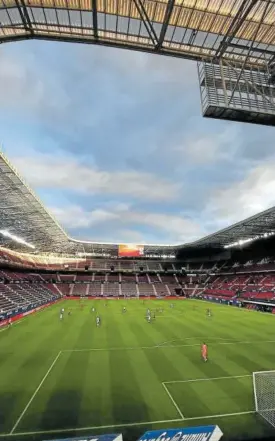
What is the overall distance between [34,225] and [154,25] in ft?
152

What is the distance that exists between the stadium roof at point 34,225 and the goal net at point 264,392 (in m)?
24.8

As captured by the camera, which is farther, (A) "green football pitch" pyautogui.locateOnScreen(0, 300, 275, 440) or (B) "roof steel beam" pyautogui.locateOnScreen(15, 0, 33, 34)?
(A) "green football pitch" pyautogui.locateOnScreen(0, 300, 275, 440)

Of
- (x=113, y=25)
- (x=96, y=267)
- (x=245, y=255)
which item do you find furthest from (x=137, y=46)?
(x=96, y=267)

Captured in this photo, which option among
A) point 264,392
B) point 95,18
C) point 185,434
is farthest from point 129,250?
point 185,434

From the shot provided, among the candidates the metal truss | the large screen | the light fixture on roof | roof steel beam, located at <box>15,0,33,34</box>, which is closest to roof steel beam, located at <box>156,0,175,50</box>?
roof steel beam, located at <box>15,0,33,34</box>

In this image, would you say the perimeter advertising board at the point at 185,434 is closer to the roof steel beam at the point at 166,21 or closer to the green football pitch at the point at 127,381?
the green football pitch at the point at 127,381

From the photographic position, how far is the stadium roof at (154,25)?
1120 cm

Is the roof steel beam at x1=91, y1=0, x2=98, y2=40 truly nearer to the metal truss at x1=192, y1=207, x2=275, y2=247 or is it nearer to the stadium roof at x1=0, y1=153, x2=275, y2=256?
the stadium roof at x1=0, y1=153, x2=275, y2=256

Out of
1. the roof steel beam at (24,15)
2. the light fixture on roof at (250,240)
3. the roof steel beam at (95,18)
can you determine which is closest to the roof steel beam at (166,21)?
the roof steel beam at (95,18)

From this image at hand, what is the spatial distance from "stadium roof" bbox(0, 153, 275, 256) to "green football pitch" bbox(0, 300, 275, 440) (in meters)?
16.1

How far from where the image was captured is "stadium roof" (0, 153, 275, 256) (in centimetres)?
3462

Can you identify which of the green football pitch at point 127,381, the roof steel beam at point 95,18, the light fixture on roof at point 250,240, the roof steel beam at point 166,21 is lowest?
the green football pitch at point 127,381

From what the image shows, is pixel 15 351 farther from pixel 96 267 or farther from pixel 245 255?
pixel 96 267

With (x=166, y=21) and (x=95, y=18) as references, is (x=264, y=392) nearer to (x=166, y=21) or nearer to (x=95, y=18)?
(x=166, y=21)
